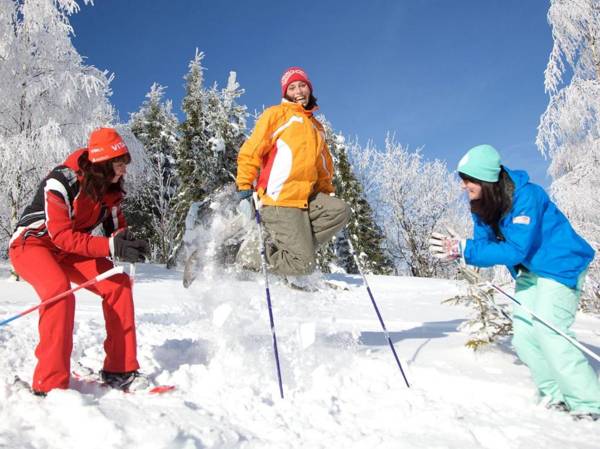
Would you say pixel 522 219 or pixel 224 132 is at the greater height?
pixel 224 132

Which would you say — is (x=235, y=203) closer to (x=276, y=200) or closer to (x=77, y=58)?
(x=276, y=200)

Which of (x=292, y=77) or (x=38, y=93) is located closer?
(x=292, y=77)

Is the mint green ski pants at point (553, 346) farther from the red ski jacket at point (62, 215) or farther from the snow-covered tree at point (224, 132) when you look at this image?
the snow-covered tree at point (224, 132)

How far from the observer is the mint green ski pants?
2861 mm

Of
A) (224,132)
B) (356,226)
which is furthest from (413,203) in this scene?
(224,132)

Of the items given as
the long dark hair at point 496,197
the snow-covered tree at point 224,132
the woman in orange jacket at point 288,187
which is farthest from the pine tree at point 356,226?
the long dark hair at point 496,197

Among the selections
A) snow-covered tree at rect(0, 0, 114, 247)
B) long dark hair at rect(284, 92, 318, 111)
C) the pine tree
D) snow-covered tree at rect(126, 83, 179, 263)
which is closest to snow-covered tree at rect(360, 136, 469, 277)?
the pine tree

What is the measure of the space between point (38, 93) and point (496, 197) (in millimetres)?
10967

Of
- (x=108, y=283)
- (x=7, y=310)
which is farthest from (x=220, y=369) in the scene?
(x=7, y=310)

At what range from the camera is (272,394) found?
9.95 ft

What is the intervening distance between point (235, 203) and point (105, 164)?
1.38 m

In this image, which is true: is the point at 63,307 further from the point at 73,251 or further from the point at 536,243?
the point at 536,243

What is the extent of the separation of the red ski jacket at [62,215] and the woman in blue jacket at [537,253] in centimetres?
245

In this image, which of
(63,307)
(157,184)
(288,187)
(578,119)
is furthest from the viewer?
(157,184)
